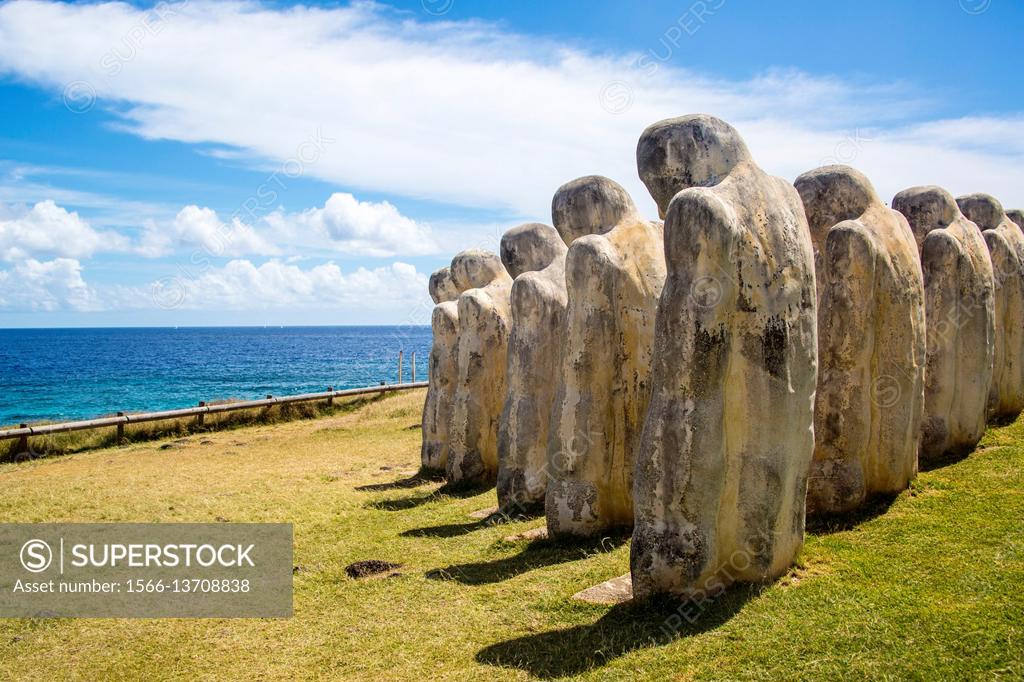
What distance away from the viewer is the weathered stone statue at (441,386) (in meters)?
13.5

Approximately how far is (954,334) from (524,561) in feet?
19.9

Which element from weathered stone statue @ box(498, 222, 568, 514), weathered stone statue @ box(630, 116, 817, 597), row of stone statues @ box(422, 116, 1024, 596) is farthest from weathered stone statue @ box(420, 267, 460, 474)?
weathered stone statue @ box(630, 116, 817, 597)

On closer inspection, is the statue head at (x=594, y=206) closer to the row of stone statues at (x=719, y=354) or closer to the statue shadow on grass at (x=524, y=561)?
the row of stone statues at (x=719, y=354)

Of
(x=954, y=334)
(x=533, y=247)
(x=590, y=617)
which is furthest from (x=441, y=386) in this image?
(x=590, y=617)

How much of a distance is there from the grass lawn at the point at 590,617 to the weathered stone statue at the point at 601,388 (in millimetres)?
528

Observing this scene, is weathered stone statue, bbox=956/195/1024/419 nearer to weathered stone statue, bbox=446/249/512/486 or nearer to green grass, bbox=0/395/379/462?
weathered stone statue, bbox=446/249/512/486

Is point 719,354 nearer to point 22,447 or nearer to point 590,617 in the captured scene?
point 590,617

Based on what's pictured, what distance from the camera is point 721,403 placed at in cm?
593

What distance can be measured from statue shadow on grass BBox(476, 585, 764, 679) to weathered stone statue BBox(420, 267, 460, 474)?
7.55 meters

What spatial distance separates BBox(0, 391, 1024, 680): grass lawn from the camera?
202 inches

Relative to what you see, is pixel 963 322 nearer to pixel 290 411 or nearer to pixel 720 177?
pixel 720 177

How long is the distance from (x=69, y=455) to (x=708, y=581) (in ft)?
52.1

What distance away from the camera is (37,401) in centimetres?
4606

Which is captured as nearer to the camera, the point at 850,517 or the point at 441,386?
the point at 850,517
